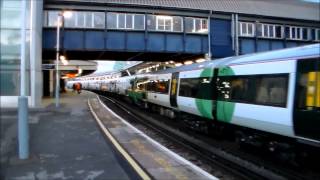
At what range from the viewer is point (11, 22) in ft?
23.7

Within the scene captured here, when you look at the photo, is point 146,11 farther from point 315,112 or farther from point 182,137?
point 315,112

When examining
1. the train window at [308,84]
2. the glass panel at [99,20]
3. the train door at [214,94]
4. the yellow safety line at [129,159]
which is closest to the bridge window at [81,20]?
the glass panel at [99,20]

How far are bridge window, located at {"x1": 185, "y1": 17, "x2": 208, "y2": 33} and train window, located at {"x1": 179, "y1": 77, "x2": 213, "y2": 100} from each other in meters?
19.0

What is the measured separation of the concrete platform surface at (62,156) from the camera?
9961mm

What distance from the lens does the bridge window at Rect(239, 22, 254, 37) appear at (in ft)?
136

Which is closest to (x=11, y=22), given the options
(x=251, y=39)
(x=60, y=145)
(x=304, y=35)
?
(x=60, y=145)

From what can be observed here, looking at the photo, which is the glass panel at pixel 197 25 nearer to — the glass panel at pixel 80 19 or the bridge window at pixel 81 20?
the bridge window at pixel 81 20

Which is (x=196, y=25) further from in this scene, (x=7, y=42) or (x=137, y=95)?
(x=7, y=42)

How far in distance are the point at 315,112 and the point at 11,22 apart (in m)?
6.36

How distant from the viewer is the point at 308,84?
1034 cm

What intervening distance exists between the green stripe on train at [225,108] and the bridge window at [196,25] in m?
23.9

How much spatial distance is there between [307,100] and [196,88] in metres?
7.79

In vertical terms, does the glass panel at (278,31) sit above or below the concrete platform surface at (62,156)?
above

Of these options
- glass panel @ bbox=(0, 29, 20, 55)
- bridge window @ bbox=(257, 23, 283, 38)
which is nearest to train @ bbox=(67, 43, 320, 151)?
glass panel @ bbox=(0, 29, 20, 55)
